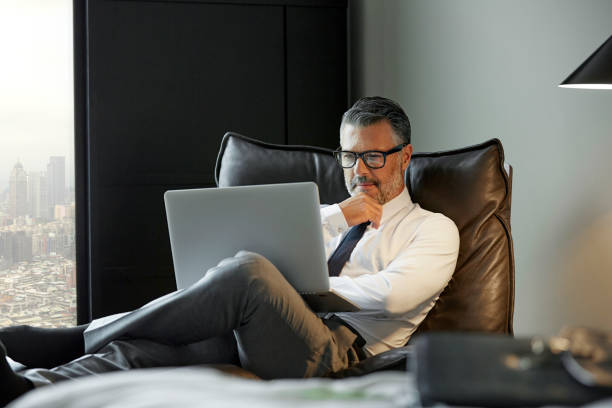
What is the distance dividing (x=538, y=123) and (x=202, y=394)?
1609mm

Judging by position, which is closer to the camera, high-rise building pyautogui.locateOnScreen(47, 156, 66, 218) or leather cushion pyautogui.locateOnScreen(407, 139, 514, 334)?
leather cushion pyautogui.locateOnScreen(407, 139, 514, 334)

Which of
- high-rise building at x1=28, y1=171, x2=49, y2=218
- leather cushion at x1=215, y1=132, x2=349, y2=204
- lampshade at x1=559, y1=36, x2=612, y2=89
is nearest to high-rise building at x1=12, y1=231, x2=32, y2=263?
high-rise building at x1=28, y1=171, x2=49, y2=218

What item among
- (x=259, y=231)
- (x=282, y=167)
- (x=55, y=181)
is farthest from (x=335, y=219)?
(x=55, y=181)

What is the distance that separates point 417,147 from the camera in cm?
303

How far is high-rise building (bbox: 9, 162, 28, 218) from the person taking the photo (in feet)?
10.9

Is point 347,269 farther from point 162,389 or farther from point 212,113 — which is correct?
point 212,113

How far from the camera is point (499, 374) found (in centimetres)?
71

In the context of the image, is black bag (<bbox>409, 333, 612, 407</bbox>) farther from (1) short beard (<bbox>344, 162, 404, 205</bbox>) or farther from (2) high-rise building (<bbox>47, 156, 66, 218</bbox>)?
(2) high-rise building (<bbox>47, 156, 66, 218</bbox>)

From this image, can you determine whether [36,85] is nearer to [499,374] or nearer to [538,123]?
[538,123]

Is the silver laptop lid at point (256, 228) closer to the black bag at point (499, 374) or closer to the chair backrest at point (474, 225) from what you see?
the chair backrest at point (474, 225)

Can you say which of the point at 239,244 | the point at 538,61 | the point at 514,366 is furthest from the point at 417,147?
the point at 514,366

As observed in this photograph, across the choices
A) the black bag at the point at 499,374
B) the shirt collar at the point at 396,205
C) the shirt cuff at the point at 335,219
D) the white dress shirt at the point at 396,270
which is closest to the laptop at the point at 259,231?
the white dress shirt at the point at 396,270

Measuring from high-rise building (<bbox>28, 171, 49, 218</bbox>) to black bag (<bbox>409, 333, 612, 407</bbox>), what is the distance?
9.71ft

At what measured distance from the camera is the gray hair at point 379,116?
213 centimetres
